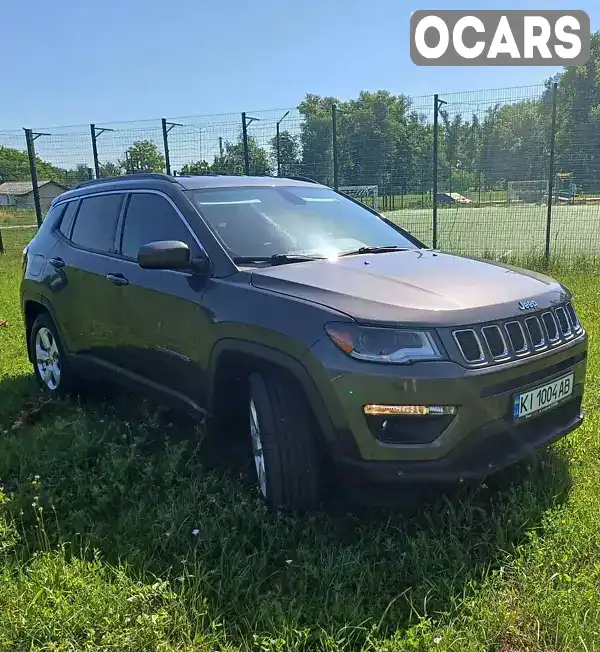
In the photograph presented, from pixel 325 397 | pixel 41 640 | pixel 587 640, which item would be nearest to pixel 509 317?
pixel 325 397

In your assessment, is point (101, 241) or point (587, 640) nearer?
point (587, 640)

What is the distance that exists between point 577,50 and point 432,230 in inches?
223

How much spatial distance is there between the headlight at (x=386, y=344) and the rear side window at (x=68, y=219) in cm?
314

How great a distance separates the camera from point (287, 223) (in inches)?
144

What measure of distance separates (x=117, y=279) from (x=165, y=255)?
0.89 meters

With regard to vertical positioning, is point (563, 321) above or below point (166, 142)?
below

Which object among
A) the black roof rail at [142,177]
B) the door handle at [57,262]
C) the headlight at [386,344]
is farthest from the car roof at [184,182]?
the headlight at [386,344]

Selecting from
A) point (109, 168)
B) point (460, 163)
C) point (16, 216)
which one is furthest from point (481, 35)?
point (16, 216)

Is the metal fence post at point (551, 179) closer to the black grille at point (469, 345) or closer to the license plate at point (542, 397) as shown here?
the license plate at point (542, 397)

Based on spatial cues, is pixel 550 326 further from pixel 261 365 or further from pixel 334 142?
pixel 334 142

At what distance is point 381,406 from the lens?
247cm

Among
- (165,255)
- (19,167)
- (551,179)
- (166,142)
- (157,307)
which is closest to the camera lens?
(165,255)

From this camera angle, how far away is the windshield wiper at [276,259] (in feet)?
10.7

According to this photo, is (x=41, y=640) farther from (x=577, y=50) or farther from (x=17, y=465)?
(x=577, y=50)
